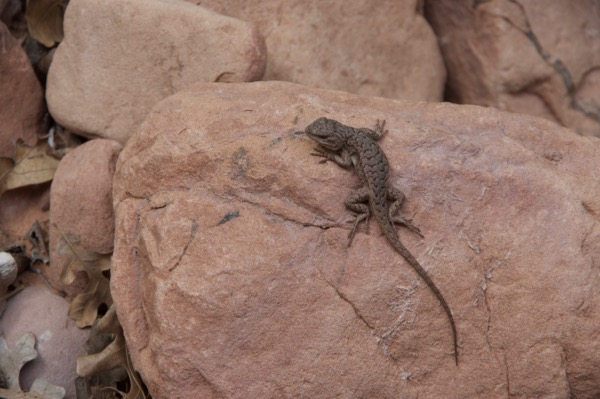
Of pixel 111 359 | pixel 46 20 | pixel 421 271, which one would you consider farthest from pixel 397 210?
pixel 46 20

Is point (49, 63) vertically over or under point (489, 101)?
over

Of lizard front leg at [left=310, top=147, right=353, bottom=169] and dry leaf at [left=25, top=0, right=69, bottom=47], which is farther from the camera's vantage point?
dry leaf at [left=25, top=0, right=69, bottom=47]

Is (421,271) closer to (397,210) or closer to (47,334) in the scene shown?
(397,210)

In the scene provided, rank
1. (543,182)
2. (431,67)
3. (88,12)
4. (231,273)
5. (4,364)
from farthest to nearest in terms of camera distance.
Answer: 1. (431,67)
2. (88,12)
3. (4,364)
4. (543,182)
5. (231,273)

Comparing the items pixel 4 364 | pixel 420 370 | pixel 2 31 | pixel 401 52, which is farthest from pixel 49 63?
pixel 420 370

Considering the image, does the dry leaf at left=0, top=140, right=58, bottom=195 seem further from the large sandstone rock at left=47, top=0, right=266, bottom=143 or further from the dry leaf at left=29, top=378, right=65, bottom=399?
the dry leaf at left=29, top=378, right=65, bottom=399

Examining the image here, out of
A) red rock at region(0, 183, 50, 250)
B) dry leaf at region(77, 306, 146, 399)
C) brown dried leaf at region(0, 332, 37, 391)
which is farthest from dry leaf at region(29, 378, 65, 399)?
red rock at region(0, 183, 50, 250)

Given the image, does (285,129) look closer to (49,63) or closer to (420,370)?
(420,370)

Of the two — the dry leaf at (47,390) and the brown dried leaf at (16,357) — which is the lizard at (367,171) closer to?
the dry leaf at (47,390)
